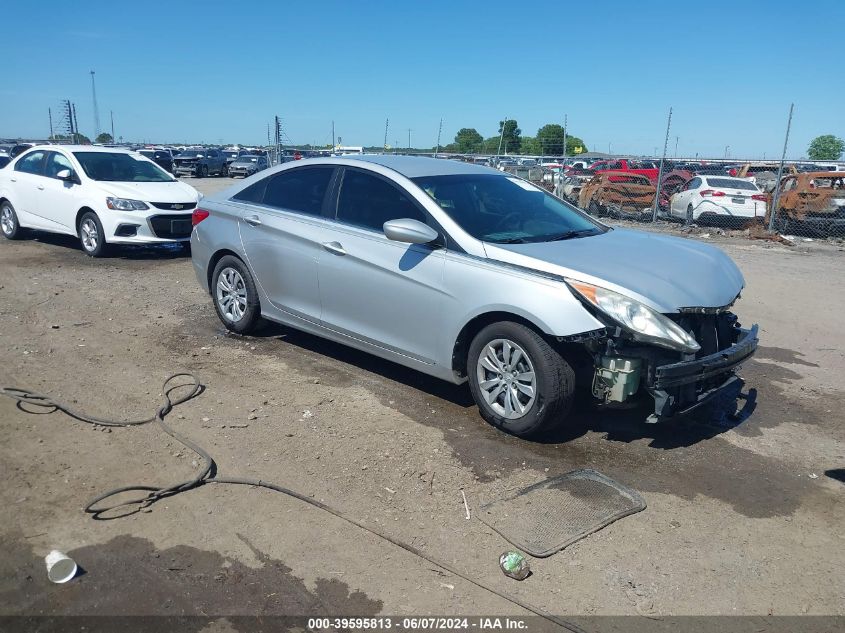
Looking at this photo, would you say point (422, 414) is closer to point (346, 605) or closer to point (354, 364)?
point (354, 364)

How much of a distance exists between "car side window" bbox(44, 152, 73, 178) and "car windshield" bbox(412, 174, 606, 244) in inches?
320

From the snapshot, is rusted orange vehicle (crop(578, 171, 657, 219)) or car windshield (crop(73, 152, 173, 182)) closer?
car windshield (crop(73, 152, 173, 182))

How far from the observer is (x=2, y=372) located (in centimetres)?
559

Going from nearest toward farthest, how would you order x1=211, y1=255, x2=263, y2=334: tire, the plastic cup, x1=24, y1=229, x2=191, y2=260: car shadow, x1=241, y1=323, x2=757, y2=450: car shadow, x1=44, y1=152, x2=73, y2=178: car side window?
the plastic cup, x1=241, y1=323, x2=757, y2=450: car shadow, x1=211, y1=255, x2=263, y2=334: tire, x1=24, y1=229, x2=191, y2=260: car shadow, x1=44, y1=152, x2=73, y2=178: car side window

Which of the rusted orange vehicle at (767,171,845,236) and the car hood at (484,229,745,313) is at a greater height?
the car hood at (484,229,745,313)

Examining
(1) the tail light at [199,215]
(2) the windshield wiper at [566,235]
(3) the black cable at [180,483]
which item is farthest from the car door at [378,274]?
(1) the tail light at [199,215]

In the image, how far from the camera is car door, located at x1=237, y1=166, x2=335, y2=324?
5793 millimetres

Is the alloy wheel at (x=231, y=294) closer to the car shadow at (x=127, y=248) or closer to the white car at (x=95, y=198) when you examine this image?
the white car at (x=95, y=198)

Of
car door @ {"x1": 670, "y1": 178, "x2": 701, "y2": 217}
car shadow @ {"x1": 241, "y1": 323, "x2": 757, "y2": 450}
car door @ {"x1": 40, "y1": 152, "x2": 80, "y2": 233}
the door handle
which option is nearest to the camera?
car shadow @ {"x1": 241, "y1": 323, "x2": 757, "y2": 450}

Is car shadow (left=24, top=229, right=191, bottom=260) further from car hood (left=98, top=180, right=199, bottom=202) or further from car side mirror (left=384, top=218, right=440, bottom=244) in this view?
car side mirror (left=384, top=218, right=440, bottom=244)

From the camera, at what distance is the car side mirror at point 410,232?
4.86 m

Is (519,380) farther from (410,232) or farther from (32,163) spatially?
(32,163)

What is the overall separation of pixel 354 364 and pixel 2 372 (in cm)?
278

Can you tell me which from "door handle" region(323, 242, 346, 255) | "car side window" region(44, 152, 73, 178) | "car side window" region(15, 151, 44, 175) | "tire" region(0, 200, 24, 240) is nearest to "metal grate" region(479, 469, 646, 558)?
"door handle" region(323, 242, 346, 255)
